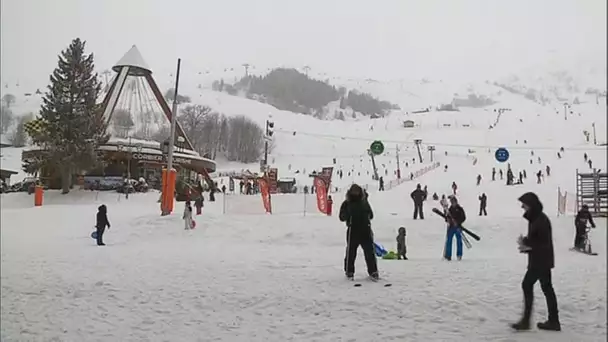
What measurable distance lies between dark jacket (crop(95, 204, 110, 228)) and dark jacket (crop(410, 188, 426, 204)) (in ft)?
5.41

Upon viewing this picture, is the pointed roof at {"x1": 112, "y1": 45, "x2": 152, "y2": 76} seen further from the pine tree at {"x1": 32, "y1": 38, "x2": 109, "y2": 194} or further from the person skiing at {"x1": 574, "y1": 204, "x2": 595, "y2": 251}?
the person skiing at {"x1": 574, "y1": 204, "x2": 595, "y2": 251}

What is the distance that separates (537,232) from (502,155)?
1.49 ft

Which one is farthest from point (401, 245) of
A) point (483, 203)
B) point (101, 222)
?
point (101, 222)

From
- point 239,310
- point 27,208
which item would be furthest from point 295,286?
point 27,208

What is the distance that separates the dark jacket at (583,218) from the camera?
1061 mm

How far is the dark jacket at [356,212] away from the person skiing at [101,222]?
38.3 inches

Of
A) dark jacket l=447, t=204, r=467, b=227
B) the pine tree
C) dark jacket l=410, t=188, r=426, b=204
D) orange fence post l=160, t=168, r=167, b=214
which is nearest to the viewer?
the pine tree

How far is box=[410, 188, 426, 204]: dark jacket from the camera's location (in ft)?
10.2

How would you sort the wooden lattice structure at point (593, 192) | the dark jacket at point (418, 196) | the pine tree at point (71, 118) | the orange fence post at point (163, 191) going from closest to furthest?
the wooden lattice structure at point (593, 192)
the pine tree at point (71, 118)
the orange fence post at point (163, 191)
the dark jacket at point (418, 196)

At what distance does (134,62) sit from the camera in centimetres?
195

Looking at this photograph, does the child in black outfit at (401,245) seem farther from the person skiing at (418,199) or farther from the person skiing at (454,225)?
the person skiing at (454,225)

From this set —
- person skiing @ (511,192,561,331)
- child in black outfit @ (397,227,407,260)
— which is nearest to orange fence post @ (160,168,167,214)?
person skiing @ (511,192,561,331)

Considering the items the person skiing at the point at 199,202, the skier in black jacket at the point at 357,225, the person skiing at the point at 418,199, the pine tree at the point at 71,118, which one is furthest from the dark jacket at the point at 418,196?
the pine tree at the point at 71,118

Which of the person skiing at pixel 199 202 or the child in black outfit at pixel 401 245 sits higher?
the person skiing at pixel 199 202
